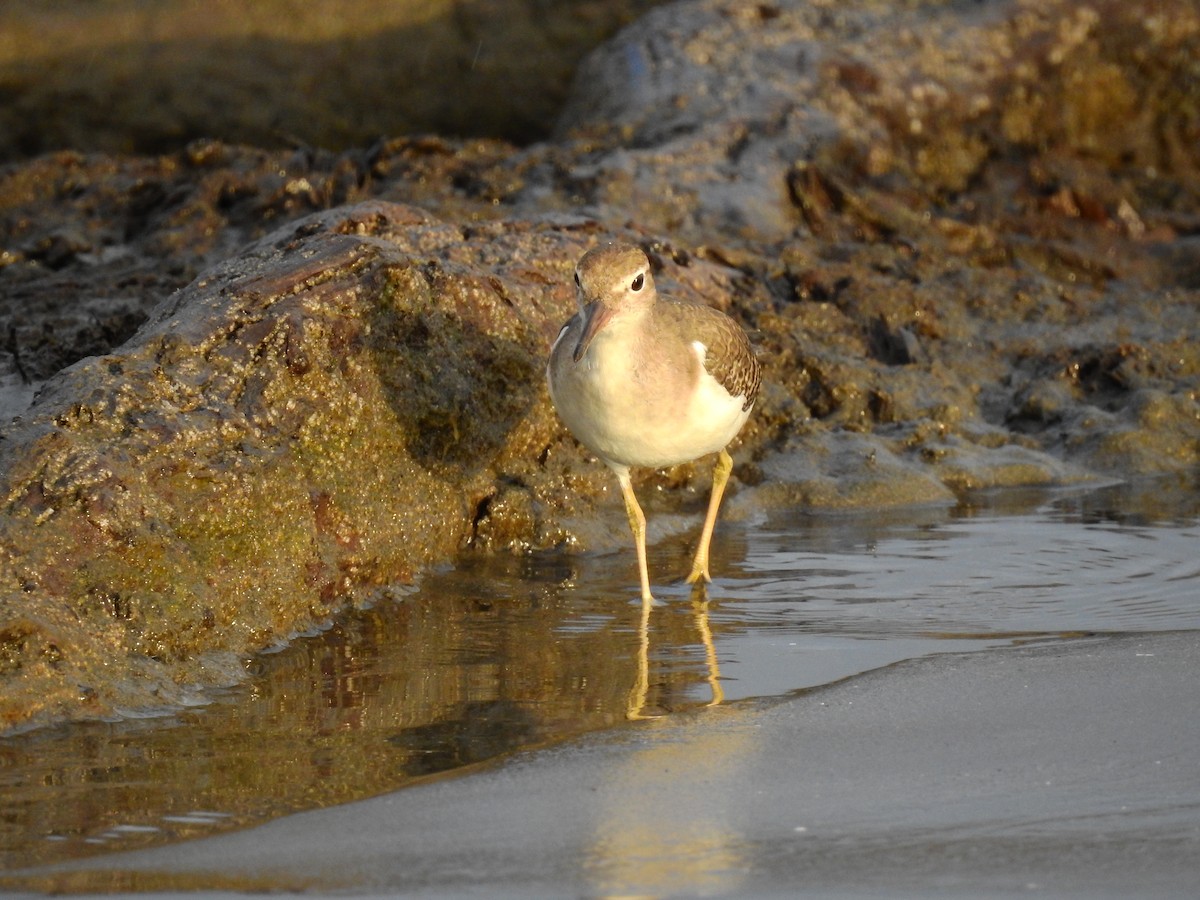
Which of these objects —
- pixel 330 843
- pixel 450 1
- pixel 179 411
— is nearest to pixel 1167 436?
pixel 179 411

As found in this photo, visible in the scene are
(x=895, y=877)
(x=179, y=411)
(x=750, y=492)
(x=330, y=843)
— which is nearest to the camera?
(x=895, y=877)

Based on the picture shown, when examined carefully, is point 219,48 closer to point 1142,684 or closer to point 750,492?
point 750,492

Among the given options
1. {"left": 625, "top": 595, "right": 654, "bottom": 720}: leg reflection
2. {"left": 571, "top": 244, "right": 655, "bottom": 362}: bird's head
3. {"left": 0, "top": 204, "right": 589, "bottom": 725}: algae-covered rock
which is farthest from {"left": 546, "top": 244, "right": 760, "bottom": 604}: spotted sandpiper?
{"left": 0, "top": 204, "right": 589, "bottom": 725}: algae-covered rock

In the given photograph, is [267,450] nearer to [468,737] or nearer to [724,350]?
[468,737]

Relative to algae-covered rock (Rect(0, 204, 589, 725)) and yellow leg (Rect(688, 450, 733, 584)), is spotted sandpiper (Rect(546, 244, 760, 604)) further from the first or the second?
algae-covered rock (Rect(0, 204, 589, 725))

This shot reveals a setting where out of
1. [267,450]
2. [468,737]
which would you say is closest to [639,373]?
[267,450]

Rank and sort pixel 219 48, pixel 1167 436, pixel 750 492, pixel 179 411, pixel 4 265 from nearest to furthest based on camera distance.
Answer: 1. pixel 179 411
2. pixel 750 492
3. pixel 1167 436
4. pixel 4 265
5. pixel 219 48

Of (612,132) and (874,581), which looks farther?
(612,132)
